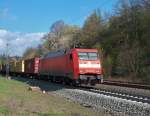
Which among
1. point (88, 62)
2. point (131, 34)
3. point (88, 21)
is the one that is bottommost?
point (88, 62)

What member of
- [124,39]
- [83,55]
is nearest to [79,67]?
[83,55]

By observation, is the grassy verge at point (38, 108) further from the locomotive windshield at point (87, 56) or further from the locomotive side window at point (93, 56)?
the locomotive side window at point (93, 56)

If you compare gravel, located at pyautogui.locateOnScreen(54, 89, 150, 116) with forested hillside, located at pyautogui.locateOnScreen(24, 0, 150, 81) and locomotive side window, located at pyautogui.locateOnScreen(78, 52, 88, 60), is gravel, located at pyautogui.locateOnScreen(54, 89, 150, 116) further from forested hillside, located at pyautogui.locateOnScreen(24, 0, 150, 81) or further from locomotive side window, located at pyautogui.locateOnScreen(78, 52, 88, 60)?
forested hillside, located at pyautogui.locateOnScreen(24, 0, 150, 81)

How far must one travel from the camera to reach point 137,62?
2078 inches

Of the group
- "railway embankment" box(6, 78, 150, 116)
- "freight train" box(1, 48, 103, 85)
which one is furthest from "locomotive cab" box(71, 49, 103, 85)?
"railway embankment" box(6, 78, 150, 116)

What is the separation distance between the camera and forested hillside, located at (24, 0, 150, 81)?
53094 millimetres

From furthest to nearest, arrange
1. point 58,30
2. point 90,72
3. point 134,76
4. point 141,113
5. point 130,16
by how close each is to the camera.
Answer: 1. point 58,30
2. point 130,16
3. point 134,76
4. point 90,72
5. point 141,113

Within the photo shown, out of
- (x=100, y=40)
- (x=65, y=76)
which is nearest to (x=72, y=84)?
(x=65, y=76)

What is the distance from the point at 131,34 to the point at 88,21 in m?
24.9

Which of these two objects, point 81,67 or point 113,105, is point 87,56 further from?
point 113,105

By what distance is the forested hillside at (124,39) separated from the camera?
174 feet

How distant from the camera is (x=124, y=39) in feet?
218

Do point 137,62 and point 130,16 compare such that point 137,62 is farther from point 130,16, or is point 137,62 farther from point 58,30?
point 58,30

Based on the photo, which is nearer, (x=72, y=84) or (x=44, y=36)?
(x=72, y=84)
